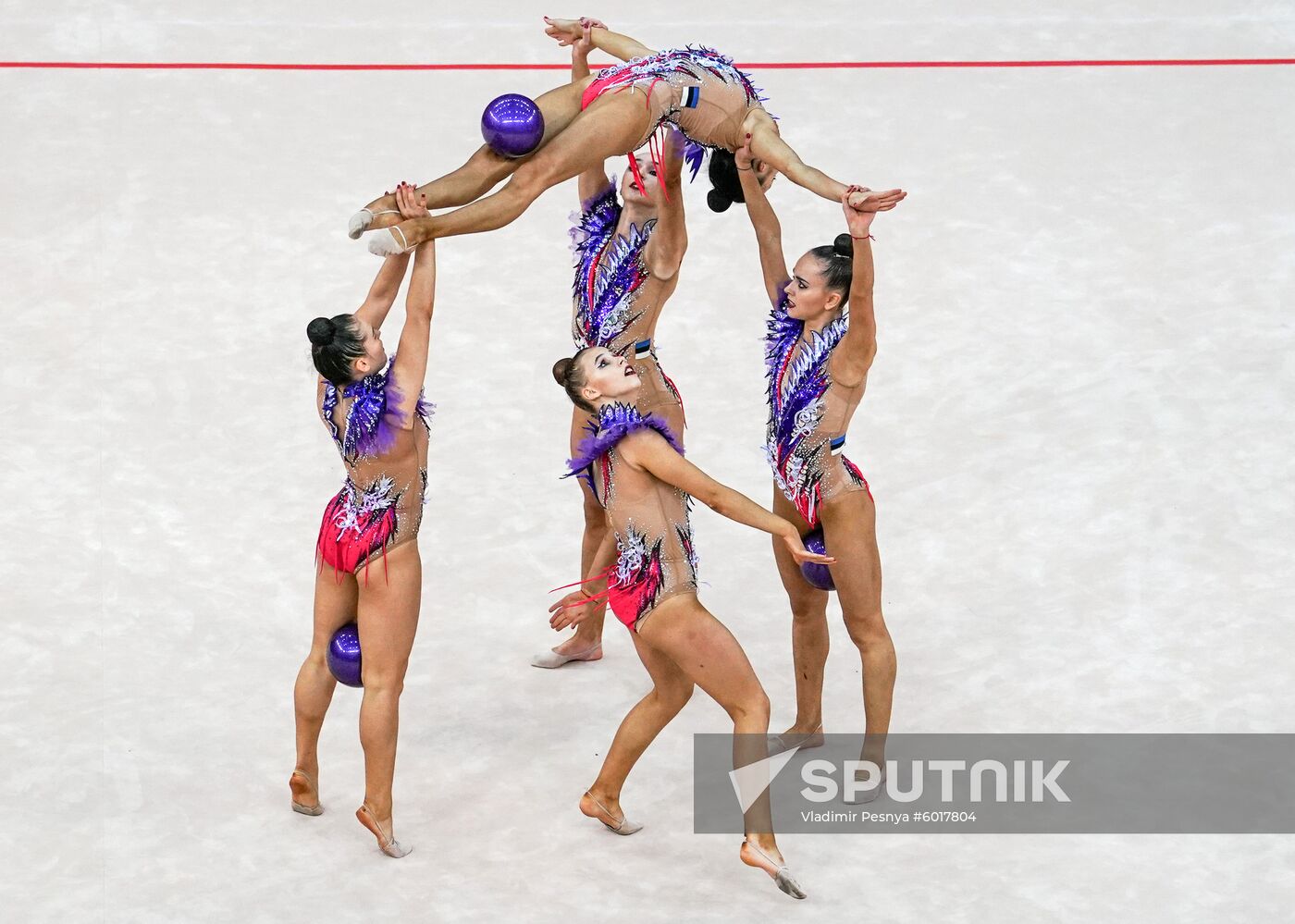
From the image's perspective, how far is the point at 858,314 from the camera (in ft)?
16.2

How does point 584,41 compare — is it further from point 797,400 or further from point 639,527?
point 639,527

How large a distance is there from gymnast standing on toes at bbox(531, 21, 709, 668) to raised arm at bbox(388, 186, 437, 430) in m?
0.92

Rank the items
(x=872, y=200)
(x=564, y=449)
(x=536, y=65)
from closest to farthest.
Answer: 1. (x=872, y=200)
2. (x=564, y=449)
3. (x=536, y=65)

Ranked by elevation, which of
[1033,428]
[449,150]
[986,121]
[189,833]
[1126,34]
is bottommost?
[189,833]

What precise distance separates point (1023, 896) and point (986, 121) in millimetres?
5231

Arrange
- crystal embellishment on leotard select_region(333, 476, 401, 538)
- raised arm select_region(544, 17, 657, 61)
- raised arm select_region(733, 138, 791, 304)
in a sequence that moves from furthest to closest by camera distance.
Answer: raised arm select_region(544, 17, 657, 61)
raised arm select_region(733, 138, 791, 304)
crystal embellishment on leotard select_region(333, 476, 401, 538)

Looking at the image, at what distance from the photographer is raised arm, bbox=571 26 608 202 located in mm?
5645

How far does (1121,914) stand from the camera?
4.80m

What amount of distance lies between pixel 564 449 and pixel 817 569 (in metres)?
2.17

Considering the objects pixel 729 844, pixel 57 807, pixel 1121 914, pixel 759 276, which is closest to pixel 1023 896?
pixel 1121 914

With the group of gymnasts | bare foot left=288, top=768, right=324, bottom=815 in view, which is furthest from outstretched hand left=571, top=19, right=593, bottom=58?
bare foot left=288, top=768, right=324, bottom=815

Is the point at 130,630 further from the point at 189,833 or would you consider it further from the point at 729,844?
the point at 729,844

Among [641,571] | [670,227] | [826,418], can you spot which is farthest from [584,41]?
[641,571]

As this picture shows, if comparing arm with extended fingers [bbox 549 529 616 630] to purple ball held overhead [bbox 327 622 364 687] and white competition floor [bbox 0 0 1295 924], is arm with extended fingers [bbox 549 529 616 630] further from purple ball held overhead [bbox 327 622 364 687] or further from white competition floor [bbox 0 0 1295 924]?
white competition floor [bbox 0 0 1295 924]
